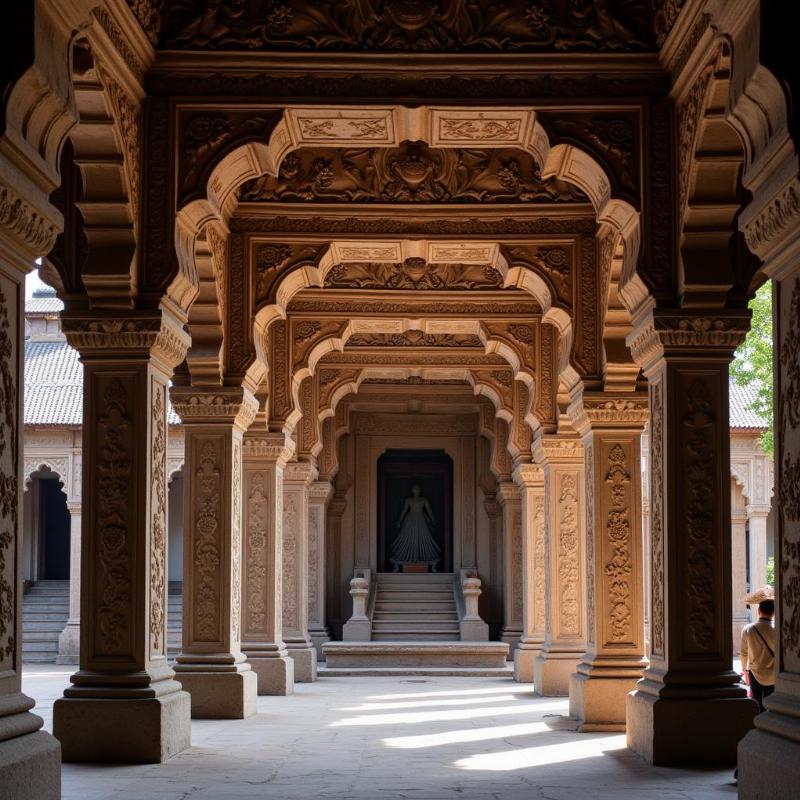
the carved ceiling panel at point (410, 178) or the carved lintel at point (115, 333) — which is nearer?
the carved lintel at point (115, 333)

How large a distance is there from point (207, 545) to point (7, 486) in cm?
698

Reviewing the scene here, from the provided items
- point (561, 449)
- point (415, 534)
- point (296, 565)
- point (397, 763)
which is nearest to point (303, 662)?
point (296, 565)

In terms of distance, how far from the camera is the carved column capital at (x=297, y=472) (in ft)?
62.5

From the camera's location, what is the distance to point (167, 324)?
9.40m

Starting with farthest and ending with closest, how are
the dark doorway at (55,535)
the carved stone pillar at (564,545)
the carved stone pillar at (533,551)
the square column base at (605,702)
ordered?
1. the dark doorway at (55,535)
2. the carved stone pillar at (533,551)
3. the carved stone pillar at (564,545)
4. the square column base at (605,702)

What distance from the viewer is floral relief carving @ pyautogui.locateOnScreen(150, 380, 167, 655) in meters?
9.43

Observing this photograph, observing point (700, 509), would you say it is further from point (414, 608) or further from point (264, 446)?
point (414, 608)

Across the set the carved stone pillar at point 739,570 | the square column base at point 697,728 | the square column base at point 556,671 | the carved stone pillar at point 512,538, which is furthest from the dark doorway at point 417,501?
the square column base at point 697,728

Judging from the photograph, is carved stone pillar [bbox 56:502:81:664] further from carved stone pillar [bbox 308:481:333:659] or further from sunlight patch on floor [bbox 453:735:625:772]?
sunlight patch on floor [bbox 453:735:625:772]

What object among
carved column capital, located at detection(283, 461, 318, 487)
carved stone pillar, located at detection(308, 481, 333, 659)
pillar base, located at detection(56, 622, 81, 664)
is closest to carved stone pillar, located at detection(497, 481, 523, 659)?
carved stone pillar, located at detection(308, 481, 333, 659)

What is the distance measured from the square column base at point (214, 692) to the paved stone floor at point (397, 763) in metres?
0.22

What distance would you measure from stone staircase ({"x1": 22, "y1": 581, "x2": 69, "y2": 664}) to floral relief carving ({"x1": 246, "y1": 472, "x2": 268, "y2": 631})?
1173 cm

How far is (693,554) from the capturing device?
9133 millimetres

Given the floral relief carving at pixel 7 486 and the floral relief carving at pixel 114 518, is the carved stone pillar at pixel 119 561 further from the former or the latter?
the floral relief carving at pixel 7 486
